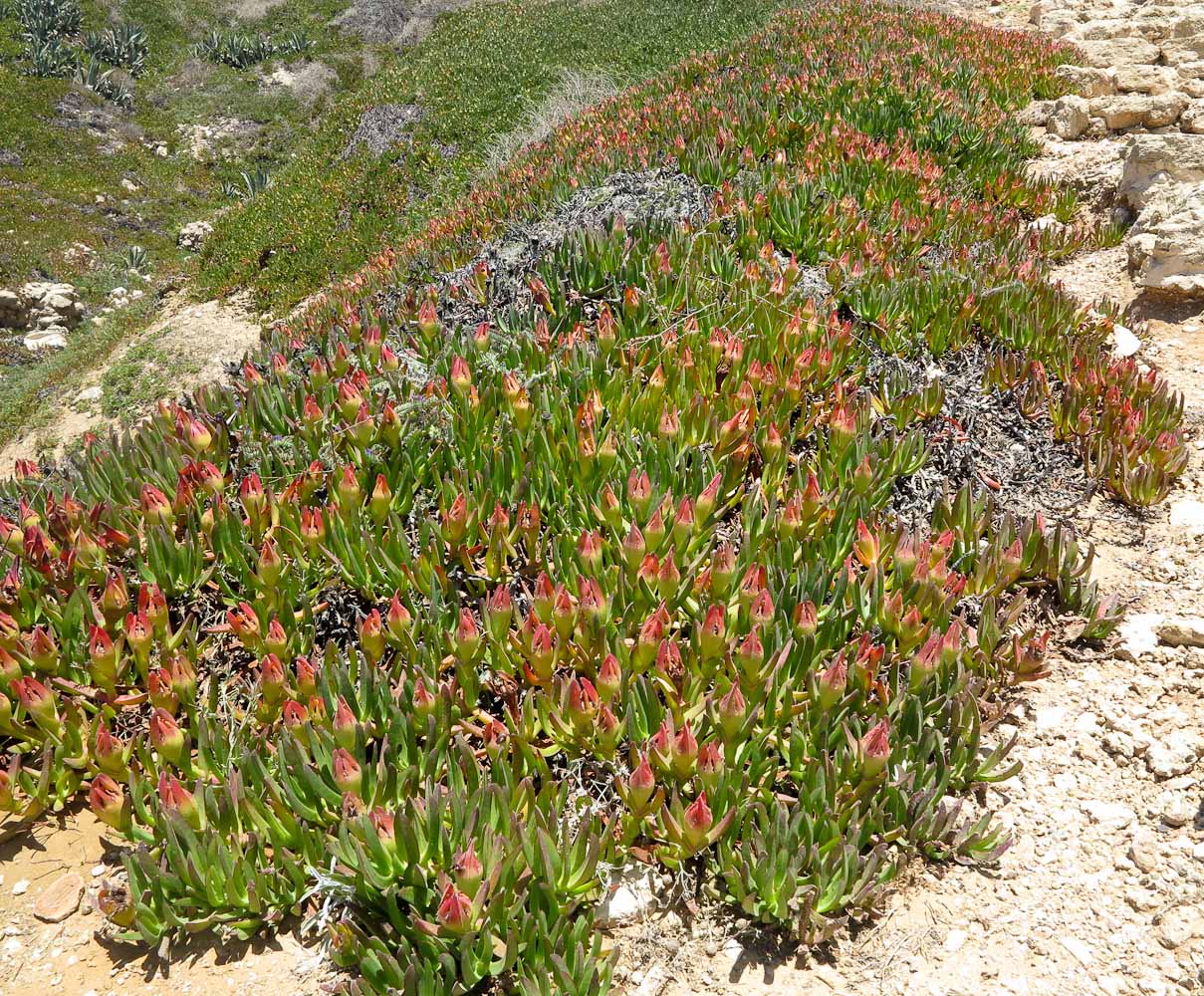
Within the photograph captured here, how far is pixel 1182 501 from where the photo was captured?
374 cm

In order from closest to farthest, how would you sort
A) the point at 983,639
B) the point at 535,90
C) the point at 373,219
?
the point at 983,639 → the point at 373,219 → the point at 535,90

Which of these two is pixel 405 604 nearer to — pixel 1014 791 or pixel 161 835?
pixel 161 835

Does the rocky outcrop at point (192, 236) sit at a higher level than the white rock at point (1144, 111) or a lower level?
lower

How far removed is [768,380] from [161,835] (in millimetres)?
2912

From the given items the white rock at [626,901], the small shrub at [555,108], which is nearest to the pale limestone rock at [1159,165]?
the white rock at [626,901]

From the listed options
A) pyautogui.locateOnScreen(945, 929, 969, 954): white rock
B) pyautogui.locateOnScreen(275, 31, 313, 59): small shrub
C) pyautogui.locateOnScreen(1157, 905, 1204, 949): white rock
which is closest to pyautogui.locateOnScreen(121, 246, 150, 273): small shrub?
pyautogui.locateOnScreen(275, 31, 313, 59): small shrub

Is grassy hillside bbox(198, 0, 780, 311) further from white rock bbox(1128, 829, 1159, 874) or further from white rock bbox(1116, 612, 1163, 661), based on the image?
white rock bbox(1128, 829, 1159, 874)

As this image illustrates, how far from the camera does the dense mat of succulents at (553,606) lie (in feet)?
7.53

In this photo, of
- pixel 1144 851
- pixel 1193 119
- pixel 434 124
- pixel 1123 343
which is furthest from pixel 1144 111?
pixel 434 124

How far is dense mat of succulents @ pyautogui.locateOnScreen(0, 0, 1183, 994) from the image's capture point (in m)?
2.29

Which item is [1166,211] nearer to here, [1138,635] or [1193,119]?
[1193,119]

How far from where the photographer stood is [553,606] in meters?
2.85

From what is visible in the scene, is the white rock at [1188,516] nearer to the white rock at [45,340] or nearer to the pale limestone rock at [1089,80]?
the pale limestone rock at [1089,80]

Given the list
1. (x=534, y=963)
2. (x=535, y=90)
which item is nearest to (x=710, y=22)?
(x=535, y=90)
